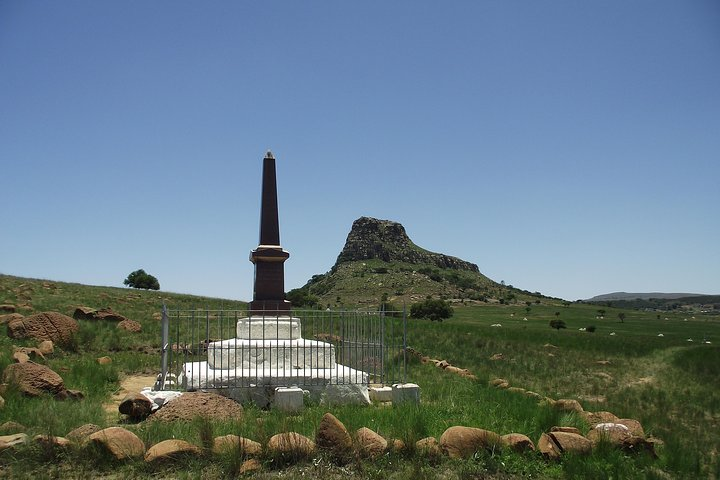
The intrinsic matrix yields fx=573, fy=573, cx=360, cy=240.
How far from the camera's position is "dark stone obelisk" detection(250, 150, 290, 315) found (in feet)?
48.3

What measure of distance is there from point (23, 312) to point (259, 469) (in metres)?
19.0

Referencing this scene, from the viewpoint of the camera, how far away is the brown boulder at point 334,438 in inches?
311

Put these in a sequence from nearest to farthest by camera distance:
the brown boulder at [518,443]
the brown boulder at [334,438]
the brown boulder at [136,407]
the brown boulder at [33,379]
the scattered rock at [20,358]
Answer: the brown boulder at [334,438] → the brown boulder at [518,443] → the brown boulder at [136,407] → the brown boulder at [33,379] → the scattered rock at [20,358]

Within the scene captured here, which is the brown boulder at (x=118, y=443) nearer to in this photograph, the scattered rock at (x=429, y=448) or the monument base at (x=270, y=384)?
the scattered rock at (x=429, y=448)

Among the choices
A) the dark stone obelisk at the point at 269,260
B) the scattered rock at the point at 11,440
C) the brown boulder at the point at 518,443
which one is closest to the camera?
the scattered rock at the point at 11,440

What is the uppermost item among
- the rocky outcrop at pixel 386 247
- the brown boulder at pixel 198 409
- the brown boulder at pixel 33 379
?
the rocky outcrop at pixel 386 247

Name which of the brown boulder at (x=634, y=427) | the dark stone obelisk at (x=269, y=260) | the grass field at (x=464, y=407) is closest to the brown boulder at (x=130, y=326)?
the grass field at (x=464, y=407)

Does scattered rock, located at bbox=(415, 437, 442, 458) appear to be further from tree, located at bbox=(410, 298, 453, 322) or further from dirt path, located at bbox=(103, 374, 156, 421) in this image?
tree, located at bbox=(410, 298, 453, 322)

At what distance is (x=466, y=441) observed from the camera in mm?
8211

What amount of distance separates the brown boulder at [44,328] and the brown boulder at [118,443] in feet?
36.6

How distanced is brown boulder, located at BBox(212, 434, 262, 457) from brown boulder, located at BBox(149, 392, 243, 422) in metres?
1.55

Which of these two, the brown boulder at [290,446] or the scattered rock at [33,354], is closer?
the brown boulder at [290,446]

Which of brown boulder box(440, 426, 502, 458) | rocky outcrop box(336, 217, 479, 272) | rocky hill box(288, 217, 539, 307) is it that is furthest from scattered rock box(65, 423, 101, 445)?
rocky outcrop box(336, 217, 479, 272)

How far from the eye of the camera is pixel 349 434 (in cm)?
823
